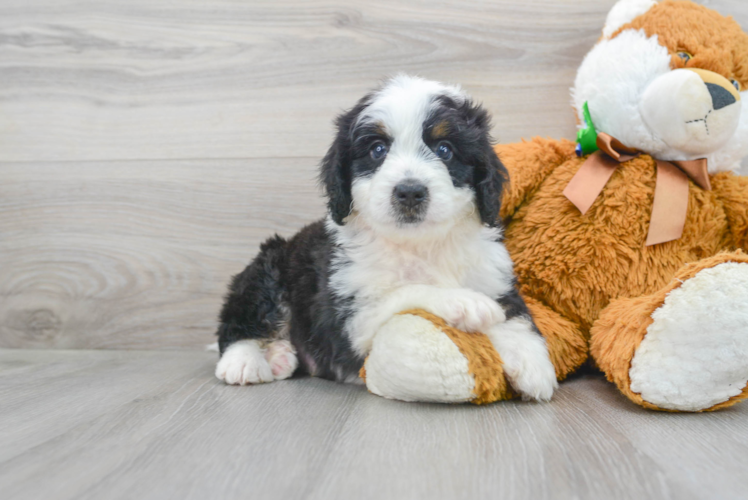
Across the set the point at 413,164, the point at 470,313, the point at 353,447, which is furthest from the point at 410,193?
the point at 353,447

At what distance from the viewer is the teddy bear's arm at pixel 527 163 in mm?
1962

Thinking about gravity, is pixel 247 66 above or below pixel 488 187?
above

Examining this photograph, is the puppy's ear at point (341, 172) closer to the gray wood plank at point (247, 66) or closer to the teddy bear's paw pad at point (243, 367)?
the teddy bear's paw pad at point (243, 367)

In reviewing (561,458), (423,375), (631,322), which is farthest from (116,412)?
(631,322)

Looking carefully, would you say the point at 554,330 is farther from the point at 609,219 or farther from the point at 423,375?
the point at 423,375

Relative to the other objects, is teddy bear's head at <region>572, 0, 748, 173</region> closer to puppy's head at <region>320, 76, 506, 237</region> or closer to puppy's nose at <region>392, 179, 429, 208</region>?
puppy's head at <region>320, 76, 506, 237</region>

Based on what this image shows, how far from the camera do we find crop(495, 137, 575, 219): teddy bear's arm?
6.44ft

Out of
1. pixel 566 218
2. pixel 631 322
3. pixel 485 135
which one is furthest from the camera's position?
pixel 566 218

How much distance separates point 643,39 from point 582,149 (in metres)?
0.39

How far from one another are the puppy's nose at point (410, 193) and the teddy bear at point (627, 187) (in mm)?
303

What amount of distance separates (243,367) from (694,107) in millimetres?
1650

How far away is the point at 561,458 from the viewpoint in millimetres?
1117

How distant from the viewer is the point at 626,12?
1.95 meters

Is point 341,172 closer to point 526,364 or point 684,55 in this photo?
point 526,364
